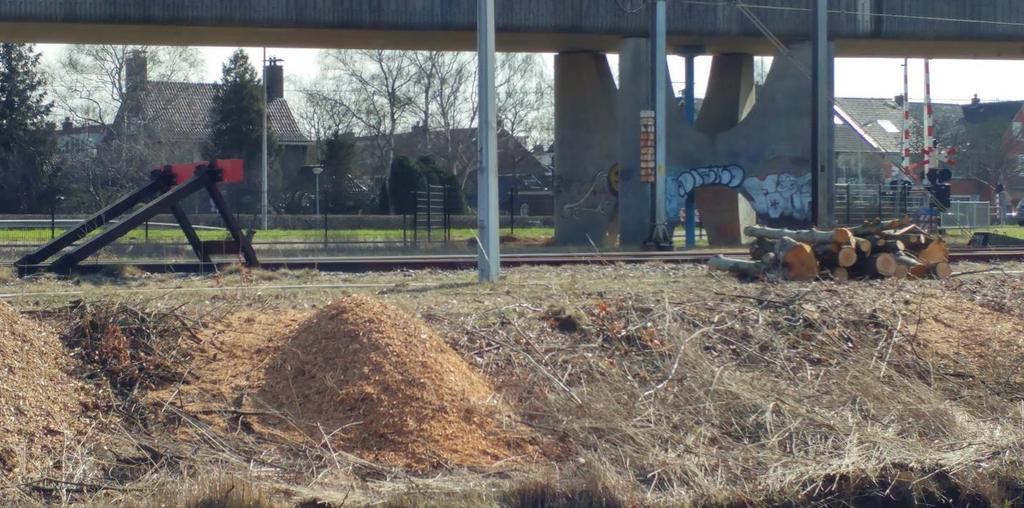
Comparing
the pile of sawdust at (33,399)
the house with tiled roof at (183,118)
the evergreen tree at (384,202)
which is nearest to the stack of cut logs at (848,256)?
the pile of sawdust at (33,399)

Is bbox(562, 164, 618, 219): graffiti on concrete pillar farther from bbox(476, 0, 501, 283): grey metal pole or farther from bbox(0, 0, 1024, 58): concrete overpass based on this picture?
bbox(476, 0, 501, 283): grey metal pole

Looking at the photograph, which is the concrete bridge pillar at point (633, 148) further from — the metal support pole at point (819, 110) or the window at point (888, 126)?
the window at point (888, 126)

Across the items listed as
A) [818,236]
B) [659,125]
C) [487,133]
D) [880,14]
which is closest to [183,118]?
[659,125]

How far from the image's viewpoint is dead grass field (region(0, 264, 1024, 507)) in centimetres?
706

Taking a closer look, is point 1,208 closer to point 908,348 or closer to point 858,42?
point 858,42

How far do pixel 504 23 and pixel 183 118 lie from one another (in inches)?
1541

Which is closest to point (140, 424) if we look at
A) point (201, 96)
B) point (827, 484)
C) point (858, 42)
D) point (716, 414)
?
point (716, 414)

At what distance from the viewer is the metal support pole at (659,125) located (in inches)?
969

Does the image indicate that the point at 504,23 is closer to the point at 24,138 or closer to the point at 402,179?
the point at 402,179

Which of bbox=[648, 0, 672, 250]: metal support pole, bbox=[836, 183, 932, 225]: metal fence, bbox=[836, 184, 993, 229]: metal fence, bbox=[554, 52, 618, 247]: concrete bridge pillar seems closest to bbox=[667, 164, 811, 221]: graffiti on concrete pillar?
bbox=[554, 52, 618, 247]: concrete bridge pillar

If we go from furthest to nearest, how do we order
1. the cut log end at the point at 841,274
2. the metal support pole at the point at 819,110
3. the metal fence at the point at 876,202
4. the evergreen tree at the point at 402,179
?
the evergreen tree at the point at 402,179
the metal fence at the point at 876,202
the metal support pole at the point at 819,110
the cut log end at the point at 841,274

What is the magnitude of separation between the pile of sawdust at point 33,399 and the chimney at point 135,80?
164 ft

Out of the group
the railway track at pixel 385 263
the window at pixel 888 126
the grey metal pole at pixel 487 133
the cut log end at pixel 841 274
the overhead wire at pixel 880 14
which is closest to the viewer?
the cut log end at pixel 841 274

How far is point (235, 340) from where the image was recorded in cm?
889
